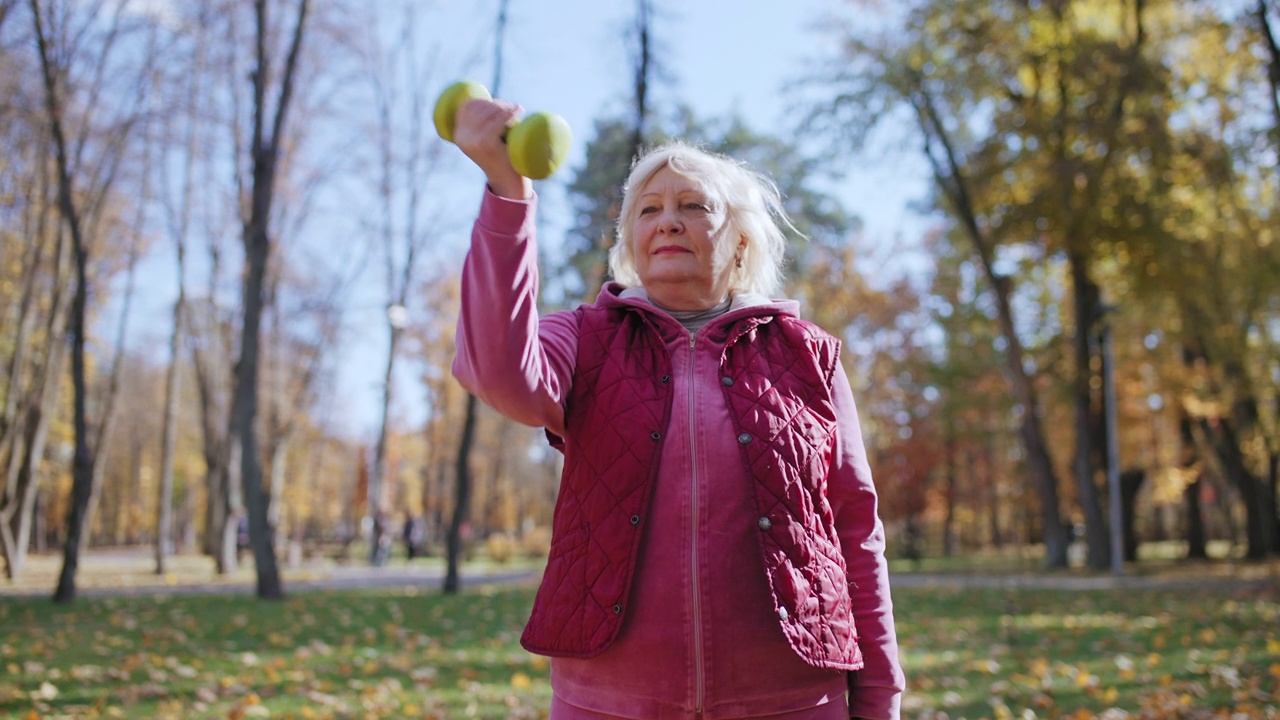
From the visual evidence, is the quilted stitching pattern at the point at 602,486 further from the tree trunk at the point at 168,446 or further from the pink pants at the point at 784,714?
the tree trunk at the point at 168,446

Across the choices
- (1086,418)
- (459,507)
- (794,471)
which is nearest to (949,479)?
(1086,418)

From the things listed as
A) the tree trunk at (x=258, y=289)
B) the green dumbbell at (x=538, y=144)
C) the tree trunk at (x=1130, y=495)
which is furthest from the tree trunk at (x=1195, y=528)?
the green dumbbell at (x=538, y=144)

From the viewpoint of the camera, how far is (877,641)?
2.14 meters

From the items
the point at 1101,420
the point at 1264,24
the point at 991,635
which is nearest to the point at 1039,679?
the point at 991,635

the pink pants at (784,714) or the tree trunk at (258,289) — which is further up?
the tree trunk at (258,289)

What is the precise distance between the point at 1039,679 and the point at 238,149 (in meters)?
18.2

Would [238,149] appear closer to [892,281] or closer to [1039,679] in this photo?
[1039,679]

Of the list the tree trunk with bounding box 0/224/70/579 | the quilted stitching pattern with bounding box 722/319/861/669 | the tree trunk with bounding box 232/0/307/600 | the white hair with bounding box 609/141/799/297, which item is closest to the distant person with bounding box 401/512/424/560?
the tree trunk with bounding box 0/224/70/579

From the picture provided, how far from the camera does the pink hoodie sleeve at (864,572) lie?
2.12 metres

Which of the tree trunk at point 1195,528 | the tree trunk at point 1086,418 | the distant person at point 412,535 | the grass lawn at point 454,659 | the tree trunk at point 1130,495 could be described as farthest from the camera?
the distant person at point 412,535

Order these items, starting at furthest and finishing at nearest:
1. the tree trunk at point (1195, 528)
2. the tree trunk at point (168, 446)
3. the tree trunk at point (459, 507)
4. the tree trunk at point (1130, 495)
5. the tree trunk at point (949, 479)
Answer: the tree trunk at point (949, 479) < the tree trunk at point (1130, 495) < the tree trunk at point (1195, 528) < the tree trunk at point (168, 446) < the tree trunk at point (459, 507)

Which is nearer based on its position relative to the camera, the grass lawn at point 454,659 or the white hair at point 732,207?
the white hair at point 732,207

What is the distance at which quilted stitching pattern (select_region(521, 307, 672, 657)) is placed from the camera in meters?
1.95

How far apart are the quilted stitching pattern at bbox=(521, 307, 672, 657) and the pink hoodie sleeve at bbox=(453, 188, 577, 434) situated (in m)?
0.24
